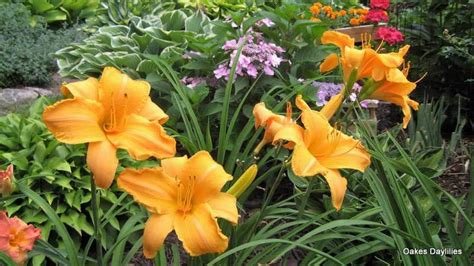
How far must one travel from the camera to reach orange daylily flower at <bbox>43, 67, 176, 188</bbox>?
1162 millimetres

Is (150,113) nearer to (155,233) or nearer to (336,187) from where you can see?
(155,233)

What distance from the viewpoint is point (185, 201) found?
3.99 feet

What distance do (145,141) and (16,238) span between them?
457mm

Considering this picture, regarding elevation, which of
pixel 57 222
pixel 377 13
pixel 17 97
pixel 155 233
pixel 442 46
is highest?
pixel 155 233

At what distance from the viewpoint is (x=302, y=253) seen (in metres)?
2.70

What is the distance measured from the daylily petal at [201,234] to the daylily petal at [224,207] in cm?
3

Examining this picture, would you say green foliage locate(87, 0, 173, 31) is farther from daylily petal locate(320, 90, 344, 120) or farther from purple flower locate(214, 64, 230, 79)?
daylily petal locate(320, 90, 344, 120)

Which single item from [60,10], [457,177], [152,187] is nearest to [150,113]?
[152,187]

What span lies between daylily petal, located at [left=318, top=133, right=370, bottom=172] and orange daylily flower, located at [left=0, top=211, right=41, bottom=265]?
0.72 m

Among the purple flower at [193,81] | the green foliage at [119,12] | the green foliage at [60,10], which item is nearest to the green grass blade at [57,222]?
the purple flower at [193,81]

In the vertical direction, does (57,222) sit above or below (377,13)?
above

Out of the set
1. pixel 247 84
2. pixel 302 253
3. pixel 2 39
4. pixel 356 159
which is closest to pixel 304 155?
pixel 356 159

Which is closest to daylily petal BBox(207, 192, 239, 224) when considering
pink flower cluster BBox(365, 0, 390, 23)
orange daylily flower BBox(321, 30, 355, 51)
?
orange daylily flower BBox(321, 30, 355, 51)

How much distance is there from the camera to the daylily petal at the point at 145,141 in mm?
1191
